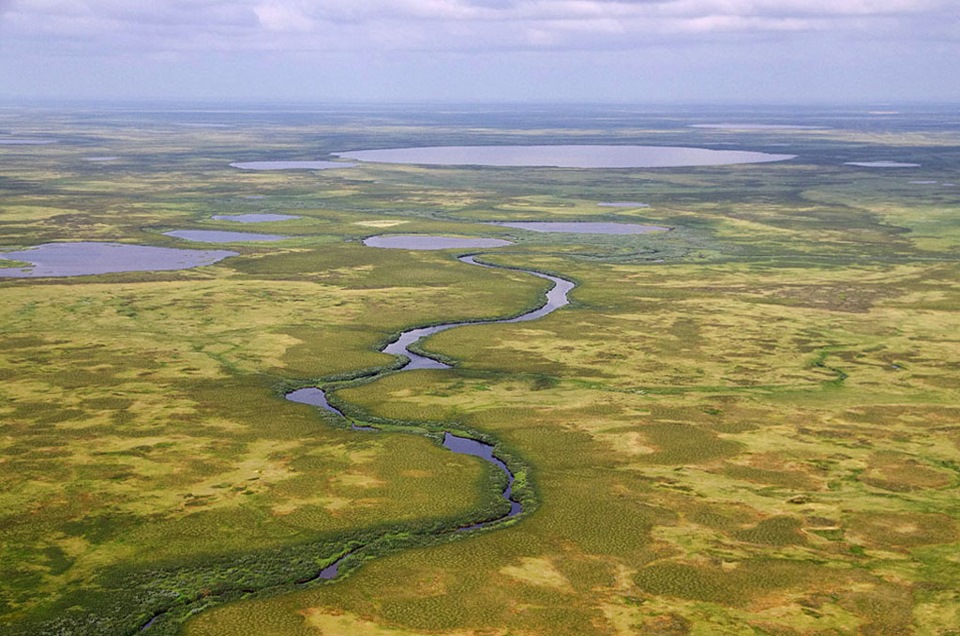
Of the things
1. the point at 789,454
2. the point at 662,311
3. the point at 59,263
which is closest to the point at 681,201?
the point at 662,311

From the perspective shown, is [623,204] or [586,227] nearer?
[586,227]

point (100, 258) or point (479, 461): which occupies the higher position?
point (479, 461)

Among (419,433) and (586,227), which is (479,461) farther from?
(586,227)

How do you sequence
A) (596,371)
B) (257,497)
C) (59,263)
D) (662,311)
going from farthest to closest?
(59,263) < (662,311) < (596,371) < (257,497)

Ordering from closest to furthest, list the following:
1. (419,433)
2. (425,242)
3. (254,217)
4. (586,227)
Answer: (419,433) → (425,242) → (586,227) → (254,217)

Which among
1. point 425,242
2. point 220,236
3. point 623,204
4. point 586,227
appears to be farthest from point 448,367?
point 623,204

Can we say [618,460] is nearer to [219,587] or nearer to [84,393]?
[219,587]

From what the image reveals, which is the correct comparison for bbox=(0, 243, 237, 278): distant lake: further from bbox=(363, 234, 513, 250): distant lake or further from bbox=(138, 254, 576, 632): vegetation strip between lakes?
bbox=(138, 254, 576, 632): vegetation strip between lakes

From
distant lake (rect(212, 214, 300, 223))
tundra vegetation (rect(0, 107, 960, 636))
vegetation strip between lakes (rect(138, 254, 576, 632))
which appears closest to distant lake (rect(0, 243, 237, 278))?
tundra vegetation (rect(0, 107, 960, 636))
